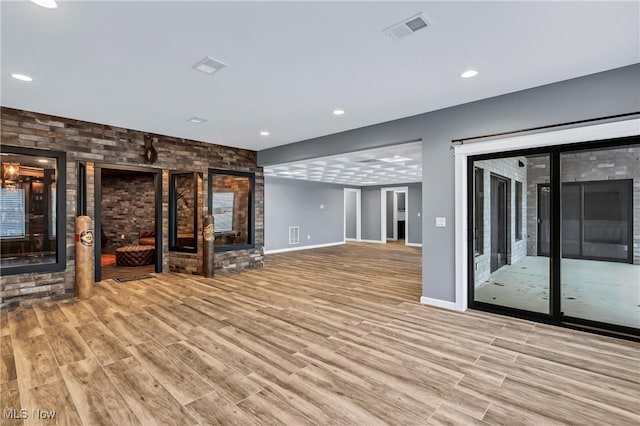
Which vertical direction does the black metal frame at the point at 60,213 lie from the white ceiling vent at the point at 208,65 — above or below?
below

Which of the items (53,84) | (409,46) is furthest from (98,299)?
(409,46)

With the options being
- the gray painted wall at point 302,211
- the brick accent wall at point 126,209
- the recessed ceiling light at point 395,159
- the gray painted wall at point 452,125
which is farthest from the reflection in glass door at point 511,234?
the brick accent wall at point 126,209

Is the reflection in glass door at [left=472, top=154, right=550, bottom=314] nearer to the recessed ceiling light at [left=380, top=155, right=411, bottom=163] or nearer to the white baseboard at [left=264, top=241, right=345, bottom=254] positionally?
the recessed ceiling light at [left=380, top=155, right=411, bottom=163]

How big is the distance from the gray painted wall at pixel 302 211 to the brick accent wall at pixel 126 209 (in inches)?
138

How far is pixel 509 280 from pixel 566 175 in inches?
66.4

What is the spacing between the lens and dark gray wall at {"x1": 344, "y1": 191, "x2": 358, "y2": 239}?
13.6m

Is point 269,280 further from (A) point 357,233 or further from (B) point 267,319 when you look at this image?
(A) point 357,233

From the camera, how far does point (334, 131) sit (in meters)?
5.06

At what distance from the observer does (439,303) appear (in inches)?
157

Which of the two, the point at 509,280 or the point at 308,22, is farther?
the point at 509,280

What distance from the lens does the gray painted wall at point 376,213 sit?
11609mm

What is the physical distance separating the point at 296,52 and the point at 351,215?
38.0ft

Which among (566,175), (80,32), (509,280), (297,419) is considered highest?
(80,32)

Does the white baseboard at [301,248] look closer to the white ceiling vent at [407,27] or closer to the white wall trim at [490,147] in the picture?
the white wall trim at [490,147]
